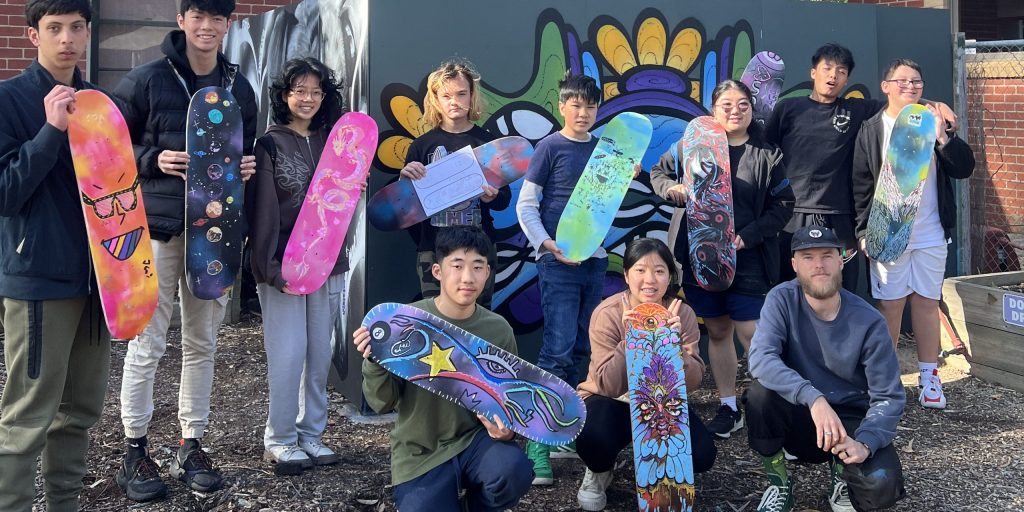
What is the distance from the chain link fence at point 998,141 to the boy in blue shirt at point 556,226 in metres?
3.98

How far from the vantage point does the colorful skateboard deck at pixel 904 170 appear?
14.1 ft

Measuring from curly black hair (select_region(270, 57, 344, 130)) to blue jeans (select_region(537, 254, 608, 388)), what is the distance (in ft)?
3.43

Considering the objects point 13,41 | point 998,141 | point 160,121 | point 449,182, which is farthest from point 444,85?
point 998,141

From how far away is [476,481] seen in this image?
110 inches

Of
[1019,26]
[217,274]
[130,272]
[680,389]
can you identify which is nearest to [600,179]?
[680,389]

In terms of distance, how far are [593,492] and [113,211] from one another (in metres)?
1.87

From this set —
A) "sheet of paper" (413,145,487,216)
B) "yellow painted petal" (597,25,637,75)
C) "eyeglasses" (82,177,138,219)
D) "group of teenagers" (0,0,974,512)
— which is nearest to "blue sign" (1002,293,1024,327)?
"group of teenagers" (0,0,974,512)

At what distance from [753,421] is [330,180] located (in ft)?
5.97

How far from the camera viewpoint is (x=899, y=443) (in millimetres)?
4000

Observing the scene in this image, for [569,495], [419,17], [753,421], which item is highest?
[419,17]

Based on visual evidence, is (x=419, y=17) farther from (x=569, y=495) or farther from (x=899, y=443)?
(x=899, y=443)

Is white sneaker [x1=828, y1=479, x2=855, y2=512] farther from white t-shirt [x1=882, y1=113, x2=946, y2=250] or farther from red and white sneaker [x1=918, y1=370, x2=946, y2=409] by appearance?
white t-shirt [x1=882, y1=113, x2=946, y2=250]

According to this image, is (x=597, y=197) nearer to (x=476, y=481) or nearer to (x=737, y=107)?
(x=737, y=107)

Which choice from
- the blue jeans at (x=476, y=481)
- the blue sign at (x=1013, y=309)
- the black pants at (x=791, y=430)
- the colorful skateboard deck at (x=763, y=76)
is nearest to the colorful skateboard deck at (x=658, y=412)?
the black pants at (x=791, y=430)
